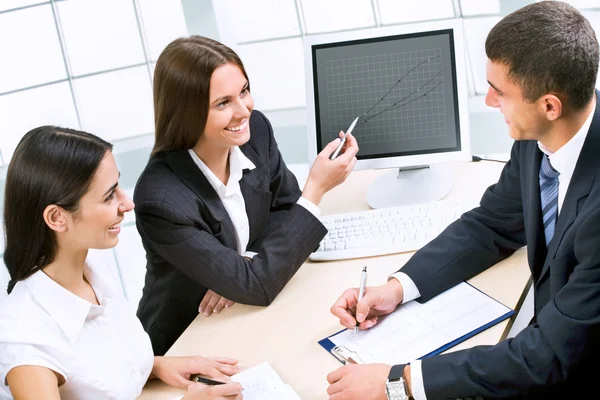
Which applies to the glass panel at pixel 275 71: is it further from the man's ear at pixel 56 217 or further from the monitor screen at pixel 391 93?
the man's ear at pixel 56 217

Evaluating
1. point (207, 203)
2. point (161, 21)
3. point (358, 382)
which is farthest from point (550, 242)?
point (161, 21)

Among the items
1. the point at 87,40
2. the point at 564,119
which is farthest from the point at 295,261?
the point at 87,40

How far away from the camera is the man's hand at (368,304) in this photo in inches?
57.5

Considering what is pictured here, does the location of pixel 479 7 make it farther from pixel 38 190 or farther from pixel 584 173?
pixel 38 190

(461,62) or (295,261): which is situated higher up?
(461,62)

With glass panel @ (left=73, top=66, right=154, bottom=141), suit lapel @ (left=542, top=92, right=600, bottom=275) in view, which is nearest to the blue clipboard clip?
suit lapel @ (left=542, top=92, right=600, bottom=275)

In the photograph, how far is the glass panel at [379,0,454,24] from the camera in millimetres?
3807

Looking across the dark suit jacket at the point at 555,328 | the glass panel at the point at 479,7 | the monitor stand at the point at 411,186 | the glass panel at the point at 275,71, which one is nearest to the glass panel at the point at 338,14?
the glass panel at the point at 275,71

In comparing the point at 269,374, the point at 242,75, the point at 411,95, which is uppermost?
the point at 242,75

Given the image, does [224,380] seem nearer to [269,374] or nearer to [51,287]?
[269,374]

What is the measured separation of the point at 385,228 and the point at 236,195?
44cm

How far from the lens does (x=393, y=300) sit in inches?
59.9

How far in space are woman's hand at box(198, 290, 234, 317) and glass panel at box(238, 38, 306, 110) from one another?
8.53 feet

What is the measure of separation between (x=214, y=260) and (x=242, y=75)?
52 centimetres
